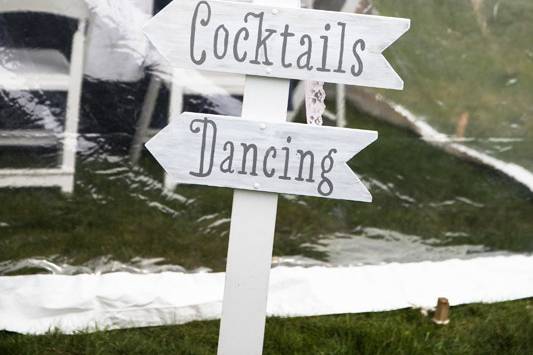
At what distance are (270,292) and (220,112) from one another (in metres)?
0.60

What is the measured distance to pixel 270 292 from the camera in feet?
9.14

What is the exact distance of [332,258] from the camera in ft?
9.42

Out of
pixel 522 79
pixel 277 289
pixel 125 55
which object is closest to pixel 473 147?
pixel 522 79

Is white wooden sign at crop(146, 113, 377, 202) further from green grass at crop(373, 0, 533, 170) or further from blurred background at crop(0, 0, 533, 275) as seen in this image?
green grass at crop(373, 0, 533, 170)

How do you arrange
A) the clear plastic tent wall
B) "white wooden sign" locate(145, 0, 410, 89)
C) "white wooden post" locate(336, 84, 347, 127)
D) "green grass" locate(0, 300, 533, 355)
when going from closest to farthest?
"white wooden sign" locate(145, 0, 410, 89) < "green grass" locate(0, 300, 533, 355) < the clear plastic tent wall < "white wooden post" locate(336, 84, 347, 127)

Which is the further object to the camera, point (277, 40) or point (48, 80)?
point (48, 80)

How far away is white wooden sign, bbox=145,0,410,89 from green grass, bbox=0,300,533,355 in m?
0.92

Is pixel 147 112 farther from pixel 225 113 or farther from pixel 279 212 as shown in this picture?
pixel 279 212

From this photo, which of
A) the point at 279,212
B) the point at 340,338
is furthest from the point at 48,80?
the point at 340,338

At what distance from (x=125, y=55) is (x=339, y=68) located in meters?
0.95

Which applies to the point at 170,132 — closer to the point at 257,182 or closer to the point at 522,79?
the point at 257,182

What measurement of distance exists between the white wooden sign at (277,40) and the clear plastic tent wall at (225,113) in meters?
0.78

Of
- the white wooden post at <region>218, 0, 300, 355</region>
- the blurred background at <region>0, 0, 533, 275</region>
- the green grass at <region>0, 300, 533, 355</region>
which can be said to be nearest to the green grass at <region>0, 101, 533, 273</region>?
the blurred background at <region>0, 0, 533, 275</region>

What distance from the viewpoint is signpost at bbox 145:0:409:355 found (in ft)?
5.70
